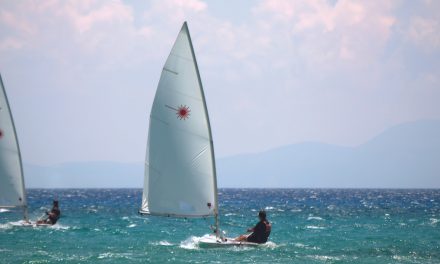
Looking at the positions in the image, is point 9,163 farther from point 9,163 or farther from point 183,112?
point 183,112

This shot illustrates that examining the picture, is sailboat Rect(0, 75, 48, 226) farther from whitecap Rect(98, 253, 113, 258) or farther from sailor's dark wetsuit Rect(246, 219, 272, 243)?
sailor's dark wetsuit Rect(246, 219, 272, 243)

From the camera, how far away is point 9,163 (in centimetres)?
2692

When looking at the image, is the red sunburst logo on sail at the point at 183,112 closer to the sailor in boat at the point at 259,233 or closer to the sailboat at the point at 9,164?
the sailor in boat at the point at 259,233

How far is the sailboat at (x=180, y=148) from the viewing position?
57.8 ft

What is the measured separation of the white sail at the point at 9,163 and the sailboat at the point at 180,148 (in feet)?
41.2

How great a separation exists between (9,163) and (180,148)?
1474 cm

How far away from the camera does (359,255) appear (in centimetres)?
1891

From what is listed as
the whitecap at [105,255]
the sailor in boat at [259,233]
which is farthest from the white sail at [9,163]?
the sailor in boat at [259,233]

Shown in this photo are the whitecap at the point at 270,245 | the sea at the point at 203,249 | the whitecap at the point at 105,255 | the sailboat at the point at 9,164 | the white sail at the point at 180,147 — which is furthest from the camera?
the sailboat at the point at 9,164

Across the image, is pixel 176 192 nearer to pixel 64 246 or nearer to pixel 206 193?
pixel 206 193

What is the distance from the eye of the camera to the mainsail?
84.6 feet

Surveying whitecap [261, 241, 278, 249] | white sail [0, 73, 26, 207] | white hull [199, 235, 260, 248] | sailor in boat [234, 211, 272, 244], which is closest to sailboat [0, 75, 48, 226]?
white sail [0, 73, 26, 207]

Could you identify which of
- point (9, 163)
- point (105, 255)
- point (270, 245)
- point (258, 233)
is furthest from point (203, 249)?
point (9, 163)

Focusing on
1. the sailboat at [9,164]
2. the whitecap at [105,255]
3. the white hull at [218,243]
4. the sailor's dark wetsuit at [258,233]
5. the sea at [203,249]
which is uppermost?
the sailboat at [9,164]
